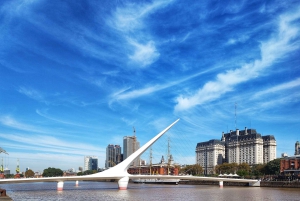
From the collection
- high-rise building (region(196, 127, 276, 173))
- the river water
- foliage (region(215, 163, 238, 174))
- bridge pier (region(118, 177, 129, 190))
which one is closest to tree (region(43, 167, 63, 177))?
high-rise building (region(196, 127, 276, 173))

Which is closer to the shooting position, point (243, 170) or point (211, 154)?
point (243, 170)

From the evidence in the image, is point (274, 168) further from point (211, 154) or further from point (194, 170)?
point (211, 154)

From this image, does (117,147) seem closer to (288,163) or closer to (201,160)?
(201,160)

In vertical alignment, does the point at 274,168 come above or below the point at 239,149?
below

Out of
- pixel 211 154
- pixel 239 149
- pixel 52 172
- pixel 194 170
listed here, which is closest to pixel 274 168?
pixel 194 170

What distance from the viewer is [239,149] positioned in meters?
127

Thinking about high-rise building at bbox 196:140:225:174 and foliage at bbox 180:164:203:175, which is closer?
foliage at bbox 180:164:203:175

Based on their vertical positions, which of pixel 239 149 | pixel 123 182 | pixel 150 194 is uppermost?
pixel 239 149

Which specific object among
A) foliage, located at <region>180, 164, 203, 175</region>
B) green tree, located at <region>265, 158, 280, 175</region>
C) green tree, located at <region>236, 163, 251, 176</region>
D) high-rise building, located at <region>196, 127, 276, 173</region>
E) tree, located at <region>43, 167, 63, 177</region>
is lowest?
tree, located at <region>43, 167, 63, 177</region>

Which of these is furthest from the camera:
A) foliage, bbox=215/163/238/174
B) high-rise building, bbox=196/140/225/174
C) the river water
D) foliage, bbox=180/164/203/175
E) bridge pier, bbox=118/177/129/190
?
high-rise building, bbox=196/140/225/174

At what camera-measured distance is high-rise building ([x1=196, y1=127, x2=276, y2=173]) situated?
120 meters

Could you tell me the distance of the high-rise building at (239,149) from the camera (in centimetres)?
11969

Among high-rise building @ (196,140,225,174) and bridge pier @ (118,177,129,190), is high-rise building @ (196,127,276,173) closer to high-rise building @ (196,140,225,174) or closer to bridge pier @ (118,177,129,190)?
high-rise building @ (196,140,225,174)

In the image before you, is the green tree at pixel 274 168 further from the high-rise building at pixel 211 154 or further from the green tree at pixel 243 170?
the high-rise building at pixel 211 154
